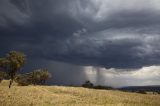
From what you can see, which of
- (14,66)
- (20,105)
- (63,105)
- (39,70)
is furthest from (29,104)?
(39,70)

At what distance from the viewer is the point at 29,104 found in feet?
158

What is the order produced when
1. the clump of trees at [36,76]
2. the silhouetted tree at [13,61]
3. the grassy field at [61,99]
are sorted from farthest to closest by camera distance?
the clump of trees at [36,76]
the silhouetted tree at [13,61]
the grassy field at [61,99]

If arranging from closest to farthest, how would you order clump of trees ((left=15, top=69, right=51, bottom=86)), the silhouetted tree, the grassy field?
the grassy field
the silhouetted tree
clump of trees ((left=15, top=69, right=51, bottom=86))

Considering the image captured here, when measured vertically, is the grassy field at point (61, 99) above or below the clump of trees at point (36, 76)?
below

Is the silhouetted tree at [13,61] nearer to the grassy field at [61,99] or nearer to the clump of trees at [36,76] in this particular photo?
the grassy field at [61,99]

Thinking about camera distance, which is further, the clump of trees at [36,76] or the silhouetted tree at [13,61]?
the clump of trees at [36,76]

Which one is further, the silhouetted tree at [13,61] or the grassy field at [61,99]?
the silhouetted tree at [13,61]

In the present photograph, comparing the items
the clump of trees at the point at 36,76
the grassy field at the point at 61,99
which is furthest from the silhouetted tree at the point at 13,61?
the clump of trees at the point at 36,76

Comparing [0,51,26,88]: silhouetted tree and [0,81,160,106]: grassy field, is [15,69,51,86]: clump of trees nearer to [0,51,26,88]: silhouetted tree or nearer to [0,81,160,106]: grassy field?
[0,51,26,88]: silhouetted tree

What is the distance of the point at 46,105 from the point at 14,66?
5529 cm

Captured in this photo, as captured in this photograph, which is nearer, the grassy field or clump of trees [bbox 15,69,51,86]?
the grassy field

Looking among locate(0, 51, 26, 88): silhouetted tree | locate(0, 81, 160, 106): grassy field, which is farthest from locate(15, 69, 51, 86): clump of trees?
locate(0, 81, 160, 106): grassy field

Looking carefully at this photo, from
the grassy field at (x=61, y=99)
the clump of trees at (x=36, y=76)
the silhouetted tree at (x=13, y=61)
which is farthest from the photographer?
the clump of trees at (x=36, y=76)

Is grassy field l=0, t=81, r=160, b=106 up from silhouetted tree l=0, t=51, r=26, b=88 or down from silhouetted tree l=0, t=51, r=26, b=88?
down
